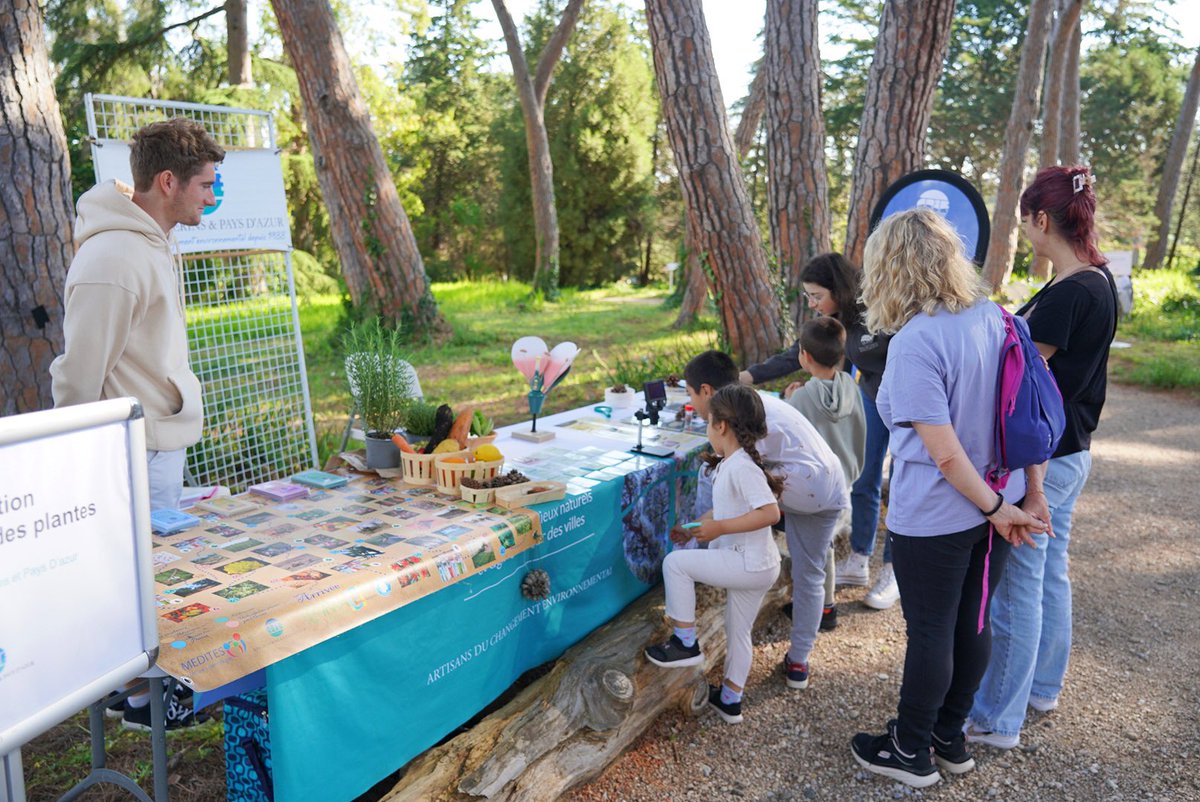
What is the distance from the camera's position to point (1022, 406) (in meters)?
1.99

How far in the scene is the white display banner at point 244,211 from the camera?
357cm

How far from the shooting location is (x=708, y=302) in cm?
1220

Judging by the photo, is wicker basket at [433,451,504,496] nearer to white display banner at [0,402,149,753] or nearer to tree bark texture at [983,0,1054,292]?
white display banner at [0,402,149,753]

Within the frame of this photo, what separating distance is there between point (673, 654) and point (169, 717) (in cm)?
159

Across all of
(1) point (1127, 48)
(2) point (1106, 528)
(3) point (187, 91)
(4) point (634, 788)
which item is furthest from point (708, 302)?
(1) point (1127, 48)

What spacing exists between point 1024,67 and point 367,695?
43.6ft

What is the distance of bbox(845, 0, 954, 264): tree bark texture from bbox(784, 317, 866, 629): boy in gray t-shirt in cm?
198

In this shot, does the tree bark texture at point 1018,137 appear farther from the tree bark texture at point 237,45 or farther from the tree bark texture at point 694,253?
the tree bark texture at point 237,45

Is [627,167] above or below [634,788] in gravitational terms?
above

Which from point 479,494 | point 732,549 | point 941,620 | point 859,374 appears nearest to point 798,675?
point 732,549

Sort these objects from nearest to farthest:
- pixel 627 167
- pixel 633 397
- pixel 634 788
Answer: pixel 634 788 < pixel 633 397 < pixel 627 167

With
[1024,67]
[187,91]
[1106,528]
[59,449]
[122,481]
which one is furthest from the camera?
[187,91]

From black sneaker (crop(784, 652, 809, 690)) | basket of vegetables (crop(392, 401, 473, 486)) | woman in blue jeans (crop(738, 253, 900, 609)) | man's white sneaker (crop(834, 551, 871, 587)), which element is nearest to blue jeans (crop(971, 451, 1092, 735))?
woman in blue jeans (crop(738, 253, 900, 609))

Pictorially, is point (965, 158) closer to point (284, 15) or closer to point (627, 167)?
point (627, 167)
